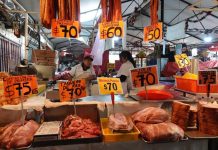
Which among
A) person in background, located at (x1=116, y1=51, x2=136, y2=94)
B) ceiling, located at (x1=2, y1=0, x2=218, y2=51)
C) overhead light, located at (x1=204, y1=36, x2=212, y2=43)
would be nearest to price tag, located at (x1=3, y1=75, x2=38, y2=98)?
person in background, located at (x1=116, y1=51, x2=136, y2=94)

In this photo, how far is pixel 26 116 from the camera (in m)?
2.45

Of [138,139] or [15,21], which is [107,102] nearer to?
[138,139]

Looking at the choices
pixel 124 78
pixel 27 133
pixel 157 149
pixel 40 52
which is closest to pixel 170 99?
pixel 157 149

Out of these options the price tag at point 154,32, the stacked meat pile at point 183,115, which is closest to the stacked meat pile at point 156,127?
the stacked meat pile at point 183,115

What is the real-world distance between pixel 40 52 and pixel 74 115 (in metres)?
4.03

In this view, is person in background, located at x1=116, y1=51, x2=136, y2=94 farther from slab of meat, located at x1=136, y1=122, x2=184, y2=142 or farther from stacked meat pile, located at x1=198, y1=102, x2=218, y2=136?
slab of meat, located at x1=136, y1=122, x2=184, y2=142

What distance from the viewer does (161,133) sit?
202cm

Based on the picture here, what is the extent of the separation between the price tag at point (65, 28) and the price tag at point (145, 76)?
57.2 inches

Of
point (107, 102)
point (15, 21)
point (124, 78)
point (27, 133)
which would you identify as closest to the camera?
point (27, 133)

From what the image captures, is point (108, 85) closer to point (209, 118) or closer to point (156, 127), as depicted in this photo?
point (156, 127)

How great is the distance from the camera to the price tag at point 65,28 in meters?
3.43

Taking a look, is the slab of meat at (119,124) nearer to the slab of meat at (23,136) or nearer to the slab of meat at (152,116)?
the slab of meat at (152,116)

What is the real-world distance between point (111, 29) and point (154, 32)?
913 millimetres

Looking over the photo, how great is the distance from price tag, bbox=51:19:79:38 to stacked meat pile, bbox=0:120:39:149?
1.71 meters
